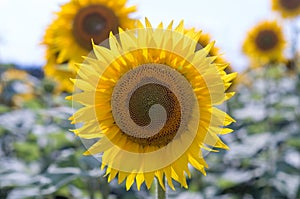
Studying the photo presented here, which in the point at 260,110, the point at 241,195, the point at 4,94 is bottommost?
the point at 241,195

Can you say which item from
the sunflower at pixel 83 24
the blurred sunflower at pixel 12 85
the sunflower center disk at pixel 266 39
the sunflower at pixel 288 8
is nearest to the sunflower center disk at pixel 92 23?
the sunflower at pixel 83 24

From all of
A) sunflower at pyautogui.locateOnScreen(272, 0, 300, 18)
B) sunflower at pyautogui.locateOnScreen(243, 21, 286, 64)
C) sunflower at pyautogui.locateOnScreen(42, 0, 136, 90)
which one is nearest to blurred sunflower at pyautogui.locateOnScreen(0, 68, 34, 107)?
sunflower at pyautogui.locateOnScreen(42, 0, 136, 90)

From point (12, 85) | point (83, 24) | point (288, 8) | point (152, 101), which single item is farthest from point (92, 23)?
point (288, 8)

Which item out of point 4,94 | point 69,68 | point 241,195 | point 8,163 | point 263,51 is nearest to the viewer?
point 69,68

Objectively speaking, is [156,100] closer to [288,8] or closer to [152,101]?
[152,101]

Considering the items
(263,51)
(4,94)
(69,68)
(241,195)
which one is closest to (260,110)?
(241,195)

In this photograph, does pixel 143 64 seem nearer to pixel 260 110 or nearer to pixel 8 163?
pixel 8 163

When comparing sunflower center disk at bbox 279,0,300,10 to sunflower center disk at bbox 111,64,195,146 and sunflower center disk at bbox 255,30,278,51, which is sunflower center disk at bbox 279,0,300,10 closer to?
sunflower center disk at bbox 255,30,278,51

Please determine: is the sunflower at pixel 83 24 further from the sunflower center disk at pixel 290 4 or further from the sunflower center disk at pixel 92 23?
the sunflower center disk at pixel 290 4
